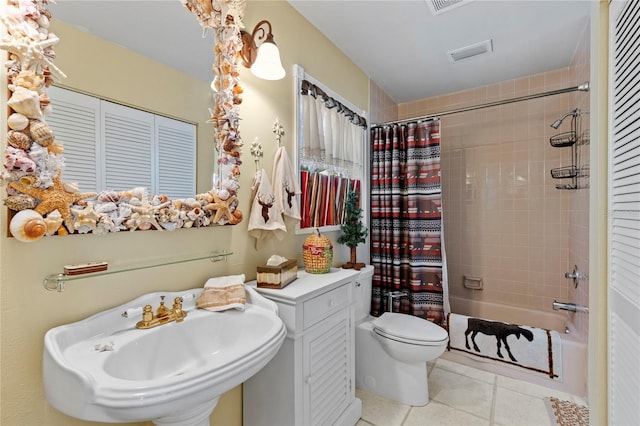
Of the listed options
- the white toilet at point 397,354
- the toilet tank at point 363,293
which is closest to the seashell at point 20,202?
the white toilet at point 397,354

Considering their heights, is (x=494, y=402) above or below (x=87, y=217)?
below

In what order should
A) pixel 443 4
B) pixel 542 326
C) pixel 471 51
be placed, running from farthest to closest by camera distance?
pixel 542 326 → pixel 471 51 → pixel 443 4

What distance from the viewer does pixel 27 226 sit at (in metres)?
0.79

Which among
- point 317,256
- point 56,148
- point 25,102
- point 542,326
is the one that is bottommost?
point 542,326

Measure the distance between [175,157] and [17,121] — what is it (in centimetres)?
45

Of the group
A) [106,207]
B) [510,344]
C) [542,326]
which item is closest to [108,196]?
[106,207]

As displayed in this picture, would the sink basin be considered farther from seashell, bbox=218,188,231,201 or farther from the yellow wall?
seashell, bbox=218,188,231,201

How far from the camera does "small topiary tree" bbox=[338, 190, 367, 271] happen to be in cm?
213

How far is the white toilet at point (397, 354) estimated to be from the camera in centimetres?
177

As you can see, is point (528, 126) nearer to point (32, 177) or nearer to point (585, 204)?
point (585, 204)

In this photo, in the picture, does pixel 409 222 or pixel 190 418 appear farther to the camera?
pixel 409 222

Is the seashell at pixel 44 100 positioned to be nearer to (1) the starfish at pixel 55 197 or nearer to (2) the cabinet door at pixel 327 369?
(1) the starfish at pixel 55 197

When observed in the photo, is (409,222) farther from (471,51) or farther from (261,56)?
(261,56)

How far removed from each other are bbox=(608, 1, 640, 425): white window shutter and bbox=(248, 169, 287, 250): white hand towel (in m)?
1.34
